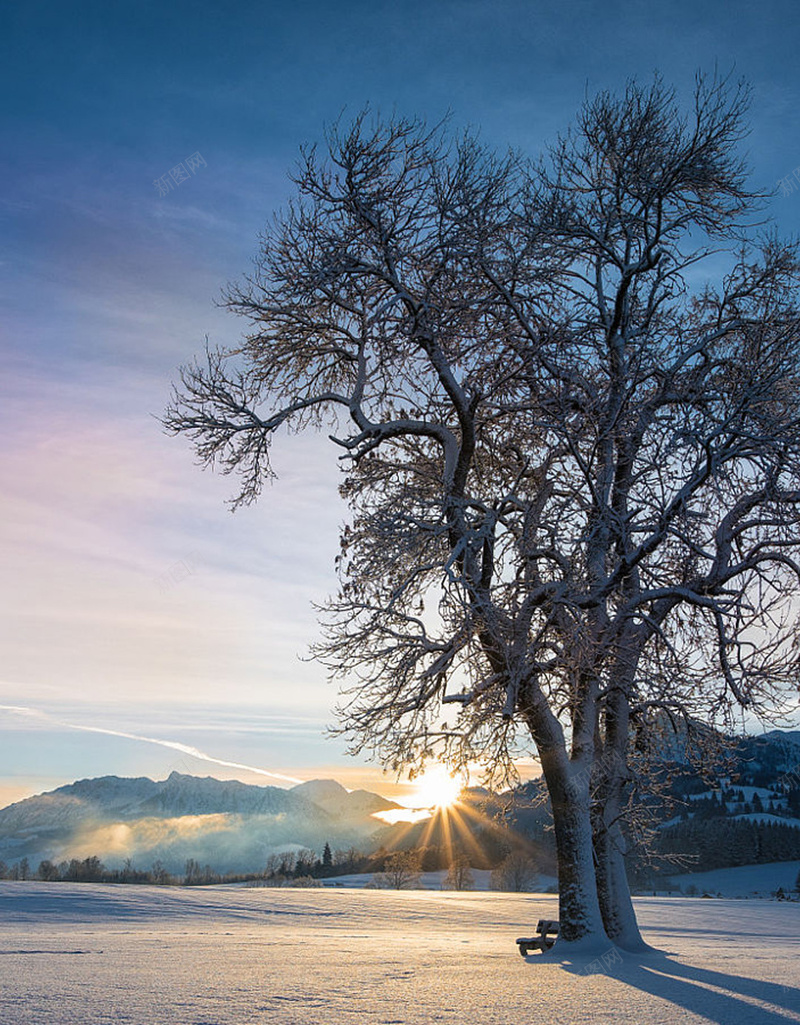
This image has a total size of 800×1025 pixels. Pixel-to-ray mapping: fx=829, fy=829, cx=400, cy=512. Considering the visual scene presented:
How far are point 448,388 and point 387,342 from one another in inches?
51.4

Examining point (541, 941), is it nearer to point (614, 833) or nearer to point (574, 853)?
point (574, 853)

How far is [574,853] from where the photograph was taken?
1272cm

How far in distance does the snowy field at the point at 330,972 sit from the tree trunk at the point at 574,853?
65 centimetres

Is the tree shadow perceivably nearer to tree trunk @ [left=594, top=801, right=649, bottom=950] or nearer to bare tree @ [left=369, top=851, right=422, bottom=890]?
tree trunk @ [left=594, top=801, right=649, bottom=950]

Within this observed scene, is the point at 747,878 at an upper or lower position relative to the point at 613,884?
upper

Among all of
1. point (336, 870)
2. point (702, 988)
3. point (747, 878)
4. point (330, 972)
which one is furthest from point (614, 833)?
point (747, 878)

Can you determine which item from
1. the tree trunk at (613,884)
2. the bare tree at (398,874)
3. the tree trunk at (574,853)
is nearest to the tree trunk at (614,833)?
the tree trunk at (613,884)

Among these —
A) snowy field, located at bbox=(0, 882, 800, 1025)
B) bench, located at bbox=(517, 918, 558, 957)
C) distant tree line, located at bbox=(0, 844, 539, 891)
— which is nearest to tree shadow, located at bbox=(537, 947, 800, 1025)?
snowy field, located at bbox=(0, 882, 800, 1025)

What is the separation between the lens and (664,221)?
1468cm

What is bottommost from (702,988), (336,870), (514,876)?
(702,988)

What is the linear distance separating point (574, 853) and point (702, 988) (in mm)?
4333

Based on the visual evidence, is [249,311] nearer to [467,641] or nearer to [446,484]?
[446,484]

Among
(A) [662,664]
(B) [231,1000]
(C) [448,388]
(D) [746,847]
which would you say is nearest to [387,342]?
(C) [448,388]

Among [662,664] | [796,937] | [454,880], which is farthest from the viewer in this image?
[454,880]
